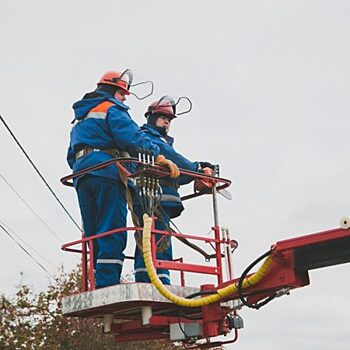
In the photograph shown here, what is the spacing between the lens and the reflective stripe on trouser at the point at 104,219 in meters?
8.98

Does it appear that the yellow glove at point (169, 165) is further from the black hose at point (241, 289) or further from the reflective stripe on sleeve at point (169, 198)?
the black hose at point (241, 289)

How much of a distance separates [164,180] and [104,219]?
0.97 m

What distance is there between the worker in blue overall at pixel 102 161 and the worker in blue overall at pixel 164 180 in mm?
340

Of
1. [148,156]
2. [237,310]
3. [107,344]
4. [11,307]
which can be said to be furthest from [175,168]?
[11,307]

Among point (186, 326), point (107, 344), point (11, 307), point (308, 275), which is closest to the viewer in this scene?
point (308, 275)

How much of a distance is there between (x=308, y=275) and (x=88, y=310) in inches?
95.2

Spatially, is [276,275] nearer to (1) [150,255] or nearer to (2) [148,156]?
(1) [150,255]

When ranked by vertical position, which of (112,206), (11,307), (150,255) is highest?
(11,307)

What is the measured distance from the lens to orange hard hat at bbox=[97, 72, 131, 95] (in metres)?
9.70

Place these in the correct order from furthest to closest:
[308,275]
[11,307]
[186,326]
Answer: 1. [11,307]
2. [186,326]
3. [308,275]

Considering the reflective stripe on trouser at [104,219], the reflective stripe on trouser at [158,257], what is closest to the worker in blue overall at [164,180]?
the reflective stripe on trouser at [158,257]

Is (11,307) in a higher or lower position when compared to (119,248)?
higher

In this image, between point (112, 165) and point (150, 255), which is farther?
point (112, 165)

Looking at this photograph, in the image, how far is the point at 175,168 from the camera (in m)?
8.98
